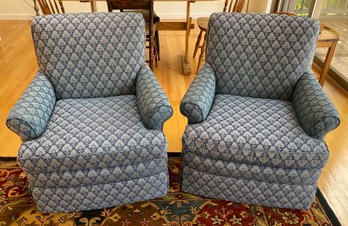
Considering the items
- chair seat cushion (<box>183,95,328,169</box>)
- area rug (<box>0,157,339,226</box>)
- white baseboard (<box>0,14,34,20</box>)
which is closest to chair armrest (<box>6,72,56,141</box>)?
area rug (<box>0,157,339,226</box>)

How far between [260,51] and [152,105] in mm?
774

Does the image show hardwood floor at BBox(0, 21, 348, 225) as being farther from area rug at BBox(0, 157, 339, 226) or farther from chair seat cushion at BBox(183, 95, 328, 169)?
chair seat cushion at BBox(183, 95, 328, 169)

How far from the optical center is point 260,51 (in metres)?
1.82

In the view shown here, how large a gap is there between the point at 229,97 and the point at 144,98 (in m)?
0.55

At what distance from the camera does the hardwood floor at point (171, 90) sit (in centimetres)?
188

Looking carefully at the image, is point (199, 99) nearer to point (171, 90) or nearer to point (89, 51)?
point (89, 51)

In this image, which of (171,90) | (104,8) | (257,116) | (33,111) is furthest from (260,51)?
(104,8)

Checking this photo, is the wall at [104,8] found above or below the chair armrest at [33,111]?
below

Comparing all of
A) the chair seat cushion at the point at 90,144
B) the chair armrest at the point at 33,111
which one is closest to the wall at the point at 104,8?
the chair armrest at the point at 33,111

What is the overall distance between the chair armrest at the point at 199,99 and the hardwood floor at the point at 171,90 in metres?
0.57

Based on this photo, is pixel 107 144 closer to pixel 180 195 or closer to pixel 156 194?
pixel 156 194

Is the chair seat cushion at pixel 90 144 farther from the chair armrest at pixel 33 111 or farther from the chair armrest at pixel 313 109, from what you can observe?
the chair armrest at pixel 313 109

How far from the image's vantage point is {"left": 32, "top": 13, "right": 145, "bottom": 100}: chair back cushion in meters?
1.74

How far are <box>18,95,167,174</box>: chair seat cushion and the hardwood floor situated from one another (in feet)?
2.03
